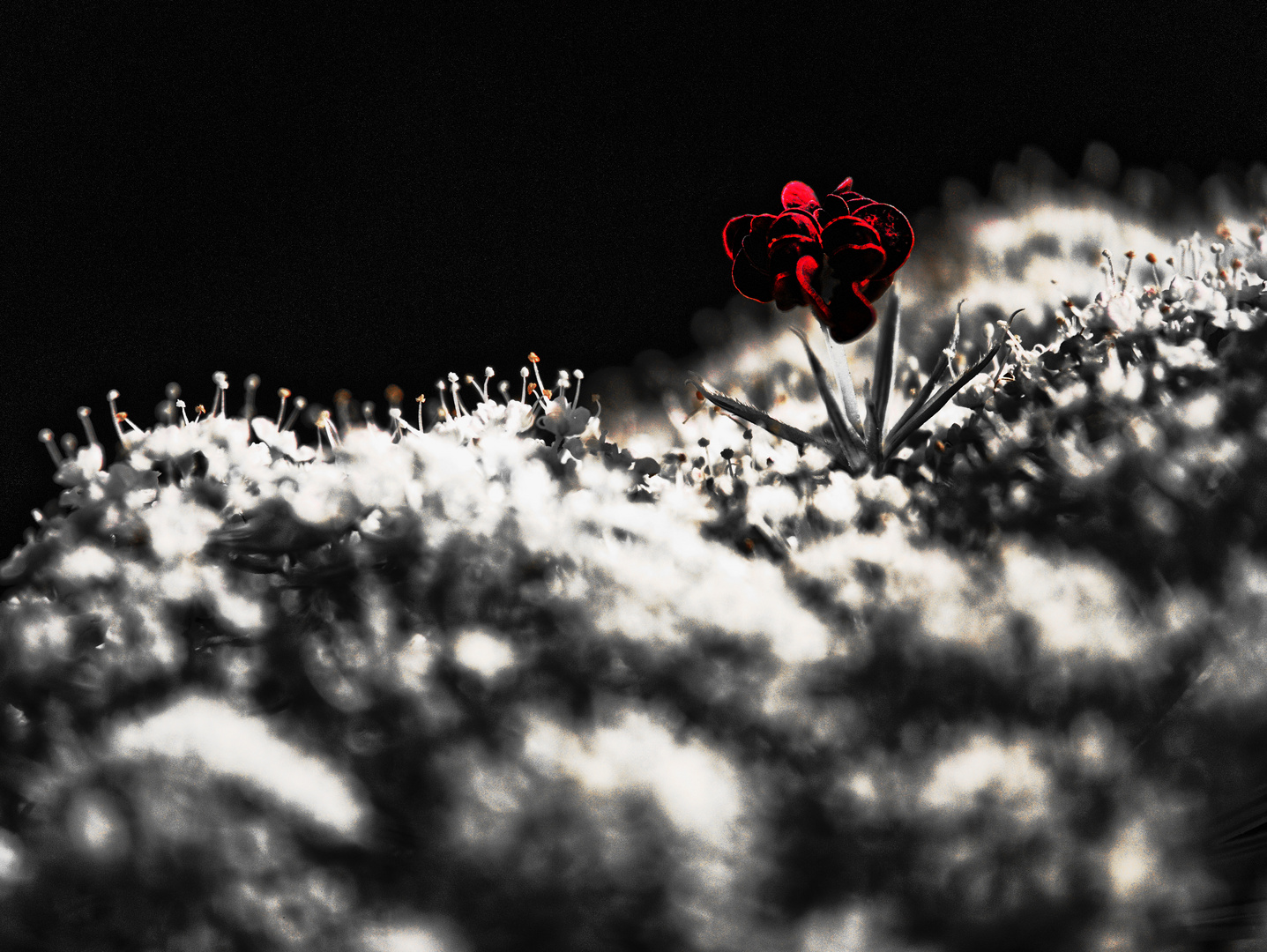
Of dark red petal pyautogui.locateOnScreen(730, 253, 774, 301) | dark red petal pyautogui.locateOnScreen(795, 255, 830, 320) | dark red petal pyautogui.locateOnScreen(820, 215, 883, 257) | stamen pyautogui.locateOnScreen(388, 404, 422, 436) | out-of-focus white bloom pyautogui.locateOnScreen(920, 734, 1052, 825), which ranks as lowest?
out-of-focus white bloom pyautogui.locateOnScreen(920, 734, 1052, 825)

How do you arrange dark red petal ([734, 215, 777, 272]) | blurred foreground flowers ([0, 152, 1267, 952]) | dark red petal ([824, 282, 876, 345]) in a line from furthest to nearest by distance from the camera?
dark red petal ([734, 215, 777, 272]), dark red petal ([824, 282, 876, 345]), blurred foreground flowers ([0, 152, 1267, 952])

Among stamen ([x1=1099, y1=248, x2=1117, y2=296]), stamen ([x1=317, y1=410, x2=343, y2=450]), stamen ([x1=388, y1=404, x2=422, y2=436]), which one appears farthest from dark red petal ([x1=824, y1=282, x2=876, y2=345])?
stamen ([x1=317, y1=410, x2=343, y2=450])

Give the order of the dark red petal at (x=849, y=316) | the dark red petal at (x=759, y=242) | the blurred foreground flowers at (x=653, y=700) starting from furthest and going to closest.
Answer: the dark red petal at (x=759, y=242) → the dark red petal at (x=849, y=316) → the blurred foreground flowers at (x=653, y=700)

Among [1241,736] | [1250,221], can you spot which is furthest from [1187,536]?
[1250,221]

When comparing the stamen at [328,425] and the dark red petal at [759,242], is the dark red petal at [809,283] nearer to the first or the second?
the dark red petal at [759,242]

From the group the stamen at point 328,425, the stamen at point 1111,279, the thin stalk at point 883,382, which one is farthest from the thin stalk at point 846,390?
the stamen at point 328,425

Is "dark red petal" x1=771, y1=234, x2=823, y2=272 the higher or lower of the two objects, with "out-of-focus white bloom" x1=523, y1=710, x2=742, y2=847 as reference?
higher

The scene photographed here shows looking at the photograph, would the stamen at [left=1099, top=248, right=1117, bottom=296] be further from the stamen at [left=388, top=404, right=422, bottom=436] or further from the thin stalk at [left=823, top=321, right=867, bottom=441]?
the stamen at [left=388, top=404, right=422, bottom=436]
